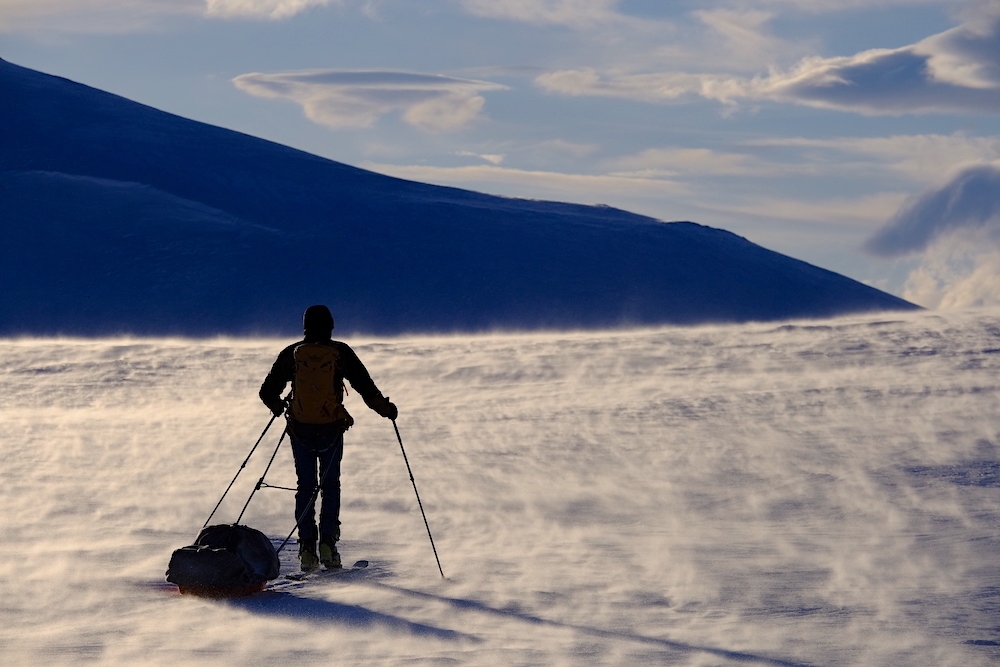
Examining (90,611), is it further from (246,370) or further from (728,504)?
(246,370)

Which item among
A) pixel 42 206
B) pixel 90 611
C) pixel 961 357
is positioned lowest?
pixel 90 611

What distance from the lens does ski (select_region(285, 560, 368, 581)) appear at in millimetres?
6645

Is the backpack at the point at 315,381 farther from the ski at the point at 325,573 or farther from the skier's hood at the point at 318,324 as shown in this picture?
the ski at the point at 325,573

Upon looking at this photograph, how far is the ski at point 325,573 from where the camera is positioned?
664cm

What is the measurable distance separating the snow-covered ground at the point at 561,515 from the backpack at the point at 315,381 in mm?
889

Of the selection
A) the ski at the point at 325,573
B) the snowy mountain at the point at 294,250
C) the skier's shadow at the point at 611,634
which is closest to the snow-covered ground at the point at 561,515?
the skier's shadow at the point at 611,634

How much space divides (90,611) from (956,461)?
738cm

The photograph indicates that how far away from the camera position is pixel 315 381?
6875mm

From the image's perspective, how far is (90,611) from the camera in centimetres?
579

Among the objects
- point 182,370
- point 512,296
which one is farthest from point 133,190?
point 182,370

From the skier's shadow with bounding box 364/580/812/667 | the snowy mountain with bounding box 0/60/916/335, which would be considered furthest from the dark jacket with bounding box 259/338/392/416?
the snowy mountain with bounding box 0/60/916/335

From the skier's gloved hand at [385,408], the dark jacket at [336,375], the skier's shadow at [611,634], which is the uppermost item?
the dark jacket at [336,375]


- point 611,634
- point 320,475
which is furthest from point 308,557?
point 611,634

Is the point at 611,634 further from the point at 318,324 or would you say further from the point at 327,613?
the point at 318,324
